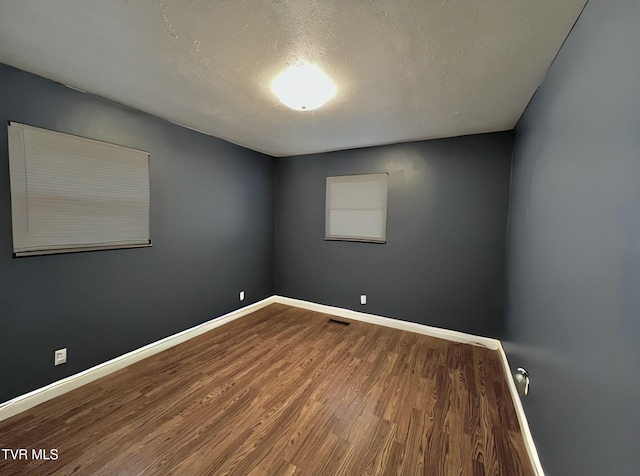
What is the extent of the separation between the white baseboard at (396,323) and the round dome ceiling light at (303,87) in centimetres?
280

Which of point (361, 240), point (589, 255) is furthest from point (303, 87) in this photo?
point (361, 240)

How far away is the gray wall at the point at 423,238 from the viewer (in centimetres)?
283

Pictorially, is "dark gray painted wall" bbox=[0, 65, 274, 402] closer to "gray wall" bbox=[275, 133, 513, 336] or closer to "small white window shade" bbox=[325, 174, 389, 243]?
"gray wall" bbox=[275, 133, 513, 336]

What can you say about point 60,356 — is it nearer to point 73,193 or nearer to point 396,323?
point 73,193

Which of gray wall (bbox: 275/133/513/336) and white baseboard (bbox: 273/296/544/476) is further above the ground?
gray wall (bbox: 275/133/513/336)

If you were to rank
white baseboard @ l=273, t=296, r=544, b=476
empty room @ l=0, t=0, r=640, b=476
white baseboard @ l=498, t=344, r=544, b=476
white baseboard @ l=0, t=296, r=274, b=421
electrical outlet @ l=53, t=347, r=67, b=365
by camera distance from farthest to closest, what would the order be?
electrical outlet @ l=53, t=347, r=67, b=365 → white baseboard @ l=0, t=296, r=274, b=421 → white baseboard @ l=273, t=296, r=544, b=476 → white baseboard @ l=498, t=344, r=544, b=476 → empty room @ l=0, t=0, r=640, b=476

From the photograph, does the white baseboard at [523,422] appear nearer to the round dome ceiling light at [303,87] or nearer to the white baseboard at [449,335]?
the white baseboard at [449,335]

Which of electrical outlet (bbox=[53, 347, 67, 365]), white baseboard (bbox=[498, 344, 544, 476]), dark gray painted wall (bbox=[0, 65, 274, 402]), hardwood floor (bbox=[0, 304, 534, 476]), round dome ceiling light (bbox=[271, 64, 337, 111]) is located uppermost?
round dome ceiling light (bbox=[271, 64, 337, 111])

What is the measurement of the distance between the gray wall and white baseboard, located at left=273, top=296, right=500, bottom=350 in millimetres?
73

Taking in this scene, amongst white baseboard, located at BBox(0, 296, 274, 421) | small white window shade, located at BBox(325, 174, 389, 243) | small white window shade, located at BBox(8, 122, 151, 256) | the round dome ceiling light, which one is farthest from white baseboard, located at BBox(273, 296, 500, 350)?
the round dome ceiling light

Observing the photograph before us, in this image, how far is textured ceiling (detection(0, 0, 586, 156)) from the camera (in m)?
1.19

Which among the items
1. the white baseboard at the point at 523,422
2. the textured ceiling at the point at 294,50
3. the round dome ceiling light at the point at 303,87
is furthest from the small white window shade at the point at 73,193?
the white baseboard at the point at 523,422

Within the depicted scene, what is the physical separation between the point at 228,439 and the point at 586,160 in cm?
245

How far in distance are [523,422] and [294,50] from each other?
9.37 feet
